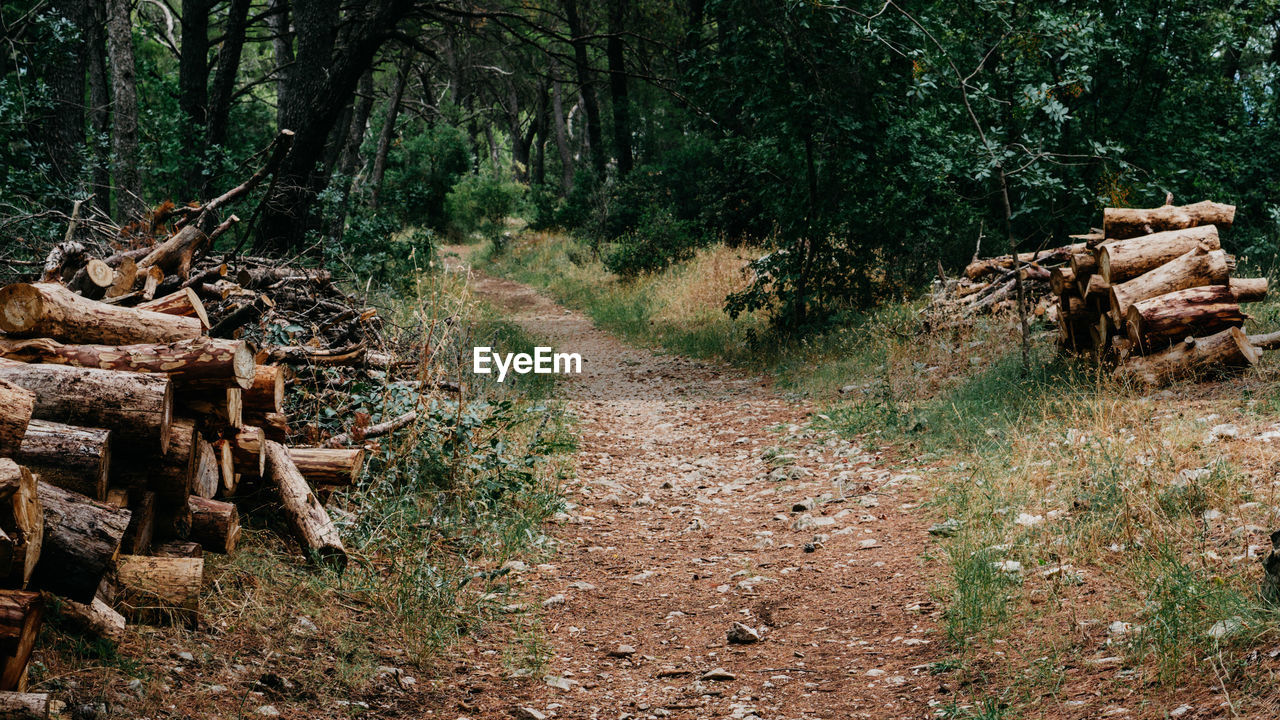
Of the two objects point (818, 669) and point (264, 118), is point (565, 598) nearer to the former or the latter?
point (818, 669)

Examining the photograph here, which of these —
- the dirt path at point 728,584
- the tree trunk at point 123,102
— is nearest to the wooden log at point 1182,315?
the dirt path at point 728,584

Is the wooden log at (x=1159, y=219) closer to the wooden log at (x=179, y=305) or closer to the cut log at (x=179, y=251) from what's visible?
the wooden log at (x=179, y=305)

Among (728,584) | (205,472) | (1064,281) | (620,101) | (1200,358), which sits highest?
(620,101)

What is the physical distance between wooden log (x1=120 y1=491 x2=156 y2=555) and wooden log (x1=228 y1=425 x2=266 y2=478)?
0.74 metres

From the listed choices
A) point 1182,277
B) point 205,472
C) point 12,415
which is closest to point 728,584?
point 205,472

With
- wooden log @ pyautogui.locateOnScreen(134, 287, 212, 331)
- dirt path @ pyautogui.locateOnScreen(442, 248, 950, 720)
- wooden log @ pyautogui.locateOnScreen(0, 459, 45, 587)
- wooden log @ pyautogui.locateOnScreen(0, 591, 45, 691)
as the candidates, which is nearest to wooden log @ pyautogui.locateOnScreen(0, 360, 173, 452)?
wooden log @ pyautogui.locateOnScreen(0, 459, 45, 587)

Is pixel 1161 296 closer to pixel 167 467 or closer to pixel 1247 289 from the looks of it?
pixel 1247 289

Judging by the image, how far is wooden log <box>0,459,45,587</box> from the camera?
2676mm

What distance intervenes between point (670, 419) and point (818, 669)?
5659 millimetres

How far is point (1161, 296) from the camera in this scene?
6.91 metres

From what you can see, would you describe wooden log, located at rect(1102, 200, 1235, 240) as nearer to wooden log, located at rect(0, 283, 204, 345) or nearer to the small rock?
the small rock

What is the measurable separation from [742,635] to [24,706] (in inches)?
121

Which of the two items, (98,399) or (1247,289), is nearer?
(98,399)

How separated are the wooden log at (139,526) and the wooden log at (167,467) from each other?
2.2 inches
